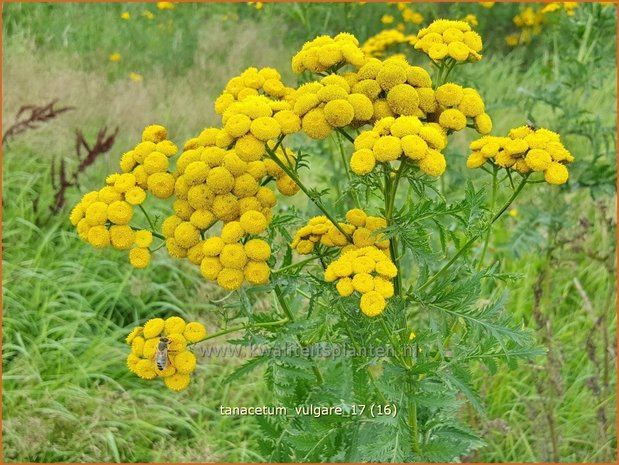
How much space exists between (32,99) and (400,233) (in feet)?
12.5

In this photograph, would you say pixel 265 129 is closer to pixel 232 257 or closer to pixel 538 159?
pixel 232 257

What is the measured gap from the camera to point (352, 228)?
5.49ft

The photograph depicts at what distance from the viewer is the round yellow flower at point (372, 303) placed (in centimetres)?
148

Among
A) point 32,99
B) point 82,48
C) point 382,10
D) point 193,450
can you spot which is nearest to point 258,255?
point 193,450

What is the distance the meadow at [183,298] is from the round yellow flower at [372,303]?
0.38 metres

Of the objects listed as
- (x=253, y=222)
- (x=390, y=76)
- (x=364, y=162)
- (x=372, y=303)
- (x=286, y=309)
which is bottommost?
(x=286, y=309)

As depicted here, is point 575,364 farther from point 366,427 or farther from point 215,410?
point 366,427

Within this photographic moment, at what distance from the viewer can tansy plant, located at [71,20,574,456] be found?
1545mm

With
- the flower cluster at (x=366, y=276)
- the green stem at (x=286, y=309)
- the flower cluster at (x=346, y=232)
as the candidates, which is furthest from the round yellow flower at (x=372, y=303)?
the green stem at (x=286, y=309)

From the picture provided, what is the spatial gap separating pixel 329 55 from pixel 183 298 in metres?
2.42

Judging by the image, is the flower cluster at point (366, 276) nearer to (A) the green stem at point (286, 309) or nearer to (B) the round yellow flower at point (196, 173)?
(A) the green stem at point (286, 309)

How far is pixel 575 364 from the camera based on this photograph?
3.49 m

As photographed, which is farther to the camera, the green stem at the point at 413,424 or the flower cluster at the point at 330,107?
the green stem at the point at 413,424

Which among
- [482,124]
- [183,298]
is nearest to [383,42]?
[183,298]
